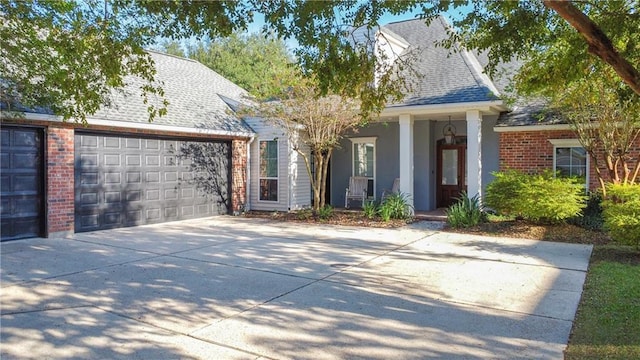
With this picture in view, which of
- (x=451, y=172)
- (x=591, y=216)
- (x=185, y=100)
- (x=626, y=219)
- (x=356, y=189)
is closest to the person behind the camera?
(x=626, y=219)

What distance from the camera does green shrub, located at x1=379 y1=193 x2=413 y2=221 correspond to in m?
12.6

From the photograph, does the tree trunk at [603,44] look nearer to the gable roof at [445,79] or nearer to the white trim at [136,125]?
the gable roof at [445,79]

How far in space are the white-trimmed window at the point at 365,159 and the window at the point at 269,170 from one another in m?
2.78

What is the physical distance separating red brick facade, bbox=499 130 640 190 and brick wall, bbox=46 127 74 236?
1053cm

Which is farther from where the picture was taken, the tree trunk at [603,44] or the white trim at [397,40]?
the white trim at [397,40]

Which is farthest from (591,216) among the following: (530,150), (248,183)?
(248,183)

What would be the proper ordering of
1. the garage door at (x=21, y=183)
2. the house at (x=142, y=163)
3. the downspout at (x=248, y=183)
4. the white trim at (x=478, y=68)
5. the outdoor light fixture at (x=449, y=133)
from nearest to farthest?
1. the garage door at (x=21, y=183)
2. the house at (x=142, y=163)
3. the white trim at (x=478, y=68)
4. the outdoor light fixture at (x=449, y=133)
5. the downspout at (x=248, y=183)

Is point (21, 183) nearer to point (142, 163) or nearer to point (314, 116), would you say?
point (142, 163)

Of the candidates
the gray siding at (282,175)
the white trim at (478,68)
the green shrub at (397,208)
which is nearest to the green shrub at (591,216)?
the white trim at (478,68)

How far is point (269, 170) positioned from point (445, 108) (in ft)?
19.5

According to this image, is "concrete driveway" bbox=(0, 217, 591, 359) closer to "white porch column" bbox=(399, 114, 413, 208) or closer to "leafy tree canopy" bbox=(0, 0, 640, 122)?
"leafy tree canopy" bbox=(0, 0, 640, 122)

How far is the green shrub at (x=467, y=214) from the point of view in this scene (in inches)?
443

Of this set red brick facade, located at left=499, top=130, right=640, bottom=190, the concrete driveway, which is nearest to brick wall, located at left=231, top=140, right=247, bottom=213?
the concrete driveway

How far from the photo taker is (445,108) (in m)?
11.9
